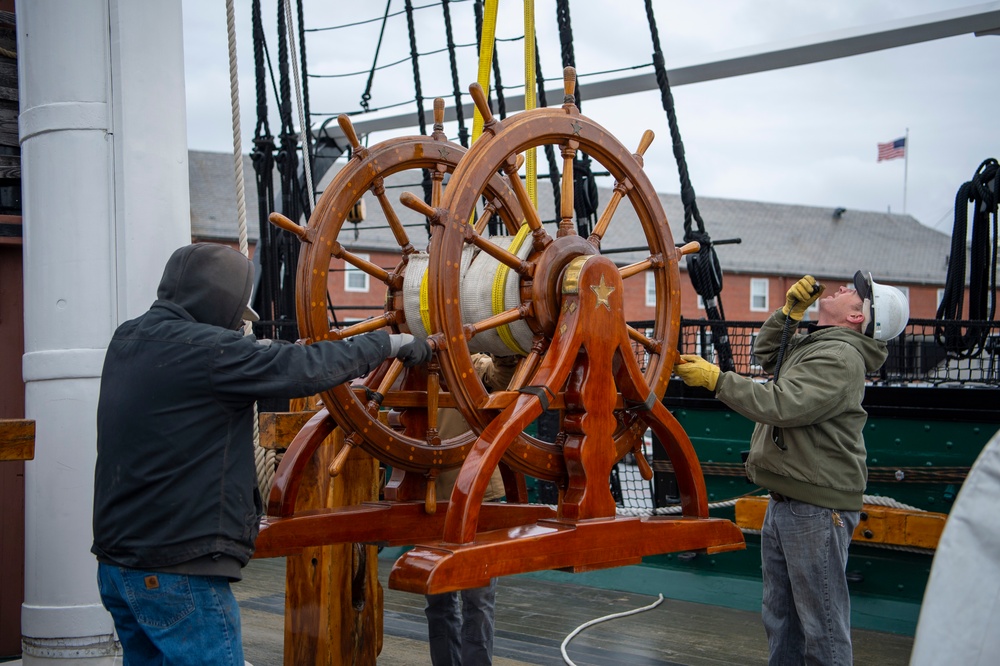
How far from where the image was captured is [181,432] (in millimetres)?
2156

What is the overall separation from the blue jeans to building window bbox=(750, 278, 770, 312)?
29619mm

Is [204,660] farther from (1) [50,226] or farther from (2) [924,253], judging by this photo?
(2) [924,253]

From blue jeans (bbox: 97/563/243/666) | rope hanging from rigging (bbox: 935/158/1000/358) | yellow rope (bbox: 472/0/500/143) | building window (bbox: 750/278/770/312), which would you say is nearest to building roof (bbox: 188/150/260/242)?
building window (bbox: 750/278/770/312)

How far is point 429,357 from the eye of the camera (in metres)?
2.51

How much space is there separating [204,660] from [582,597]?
3.82 metres

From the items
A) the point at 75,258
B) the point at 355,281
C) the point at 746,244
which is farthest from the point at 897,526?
the point at 746,244

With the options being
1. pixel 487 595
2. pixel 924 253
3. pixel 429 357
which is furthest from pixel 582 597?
pixel 924 253

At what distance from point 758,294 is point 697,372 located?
2882cm

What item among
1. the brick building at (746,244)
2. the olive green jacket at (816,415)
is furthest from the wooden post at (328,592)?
the brick building at (746,244)

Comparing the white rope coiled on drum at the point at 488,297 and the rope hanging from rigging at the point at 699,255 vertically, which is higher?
the rope hanging from rigging at the point at 699,255

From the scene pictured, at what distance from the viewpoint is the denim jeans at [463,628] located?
3.51 meters

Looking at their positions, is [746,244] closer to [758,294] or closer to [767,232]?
Answer: [767,232]

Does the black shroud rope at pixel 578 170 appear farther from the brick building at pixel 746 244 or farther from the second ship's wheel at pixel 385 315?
the brick building at pixel 746 244

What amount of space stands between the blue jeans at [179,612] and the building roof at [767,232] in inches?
940
